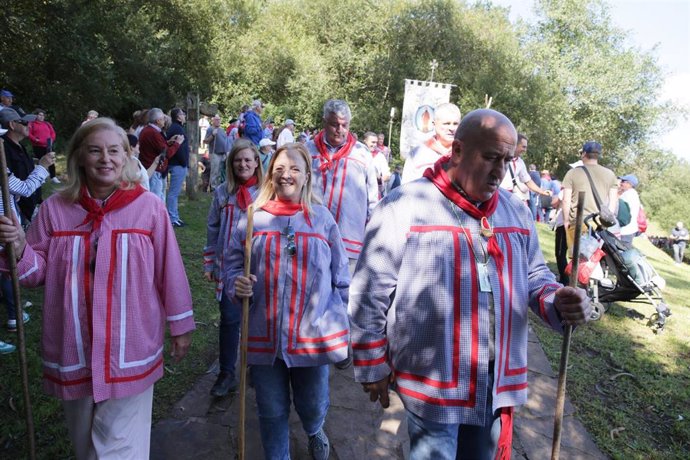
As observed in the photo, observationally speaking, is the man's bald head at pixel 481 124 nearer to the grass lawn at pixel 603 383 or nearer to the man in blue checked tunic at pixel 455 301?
the man in blue checked tunic at pixel 455 301

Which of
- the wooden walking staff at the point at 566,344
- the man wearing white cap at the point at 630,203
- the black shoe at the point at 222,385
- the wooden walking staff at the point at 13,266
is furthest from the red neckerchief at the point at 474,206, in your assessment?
the man wearing white cap at the point at 630,203

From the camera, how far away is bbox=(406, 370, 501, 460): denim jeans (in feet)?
7.39

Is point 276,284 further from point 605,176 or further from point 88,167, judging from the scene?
point 605,176

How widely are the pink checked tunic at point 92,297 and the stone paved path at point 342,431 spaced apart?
3.85ft

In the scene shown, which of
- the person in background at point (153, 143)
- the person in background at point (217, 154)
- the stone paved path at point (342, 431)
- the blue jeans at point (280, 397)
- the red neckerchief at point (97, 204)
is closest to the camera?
the red neckerchief at point (97, 204)

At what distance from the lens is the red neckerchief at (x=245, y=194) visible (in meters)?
3.89

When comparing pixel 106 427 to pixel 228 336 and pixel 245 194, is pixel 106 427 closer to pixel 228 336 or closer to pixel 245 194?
A: pixel 228 336

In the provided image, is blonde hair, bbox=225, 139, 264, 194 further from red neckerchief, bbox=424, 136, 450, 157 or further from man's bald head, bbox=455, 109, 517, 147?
man's bald head, bbox=455, 109, 517, 147

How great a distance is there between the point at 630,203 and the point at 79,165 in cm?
→ 888

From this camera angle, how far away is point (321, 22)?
34125 millimetres

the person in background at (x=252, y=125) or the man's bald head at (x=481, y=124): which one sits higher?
the person in background at (x=252, y=125)

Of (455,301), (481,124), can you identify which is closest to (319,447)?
(455,301)

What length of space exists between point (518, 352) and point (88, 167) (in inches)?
87.9

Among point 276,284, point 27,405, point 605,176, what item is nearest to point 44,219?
point 27,405
